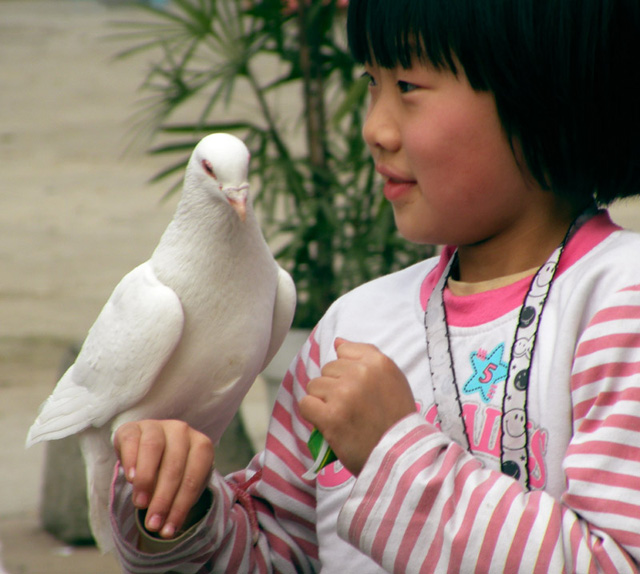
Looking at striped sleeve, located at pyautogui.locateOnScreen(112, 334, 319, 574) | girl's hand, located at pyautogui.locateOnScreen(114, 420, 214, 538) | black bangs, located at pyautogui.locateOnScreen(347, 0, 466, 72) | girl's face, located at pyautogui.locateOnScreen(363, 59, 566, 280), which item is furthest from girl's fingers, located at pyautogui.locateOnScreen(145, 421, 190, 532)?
black bangs, located at pyautogui.locateOnScreen(347, 0, 466, 72)

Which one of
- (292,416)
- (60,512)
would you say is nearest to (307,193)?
(60,512)

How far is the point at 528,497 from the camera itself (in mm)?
826

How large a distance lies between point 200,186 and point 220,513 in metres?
0.51

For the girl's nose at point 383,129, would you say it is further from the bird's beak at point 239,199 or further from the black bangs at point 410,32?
the bird's beak at point 239,199

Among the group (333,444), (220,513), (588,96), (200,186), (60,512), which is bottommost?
(60,512)

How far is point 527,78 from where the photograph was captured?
0.92 meters

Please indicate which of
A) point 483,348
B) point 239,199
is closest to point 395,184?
point 483,348

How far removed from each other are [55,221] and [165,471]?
6192 mm

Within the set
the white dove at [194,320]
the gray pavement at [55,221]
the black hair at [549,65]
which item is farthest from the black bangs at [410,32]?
the gray pavement at [55,221]

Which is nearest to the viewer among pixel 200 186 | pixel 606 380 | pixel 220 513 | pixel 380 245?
pixel 606 380

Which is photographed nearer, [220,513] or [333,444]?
[333,444]

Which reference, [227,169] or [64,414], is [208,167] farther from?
[64,414]

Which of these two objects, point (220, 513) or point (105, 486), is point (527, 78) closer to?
point (220, 513)

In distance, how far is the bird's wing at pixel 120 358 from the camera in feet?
4.10
